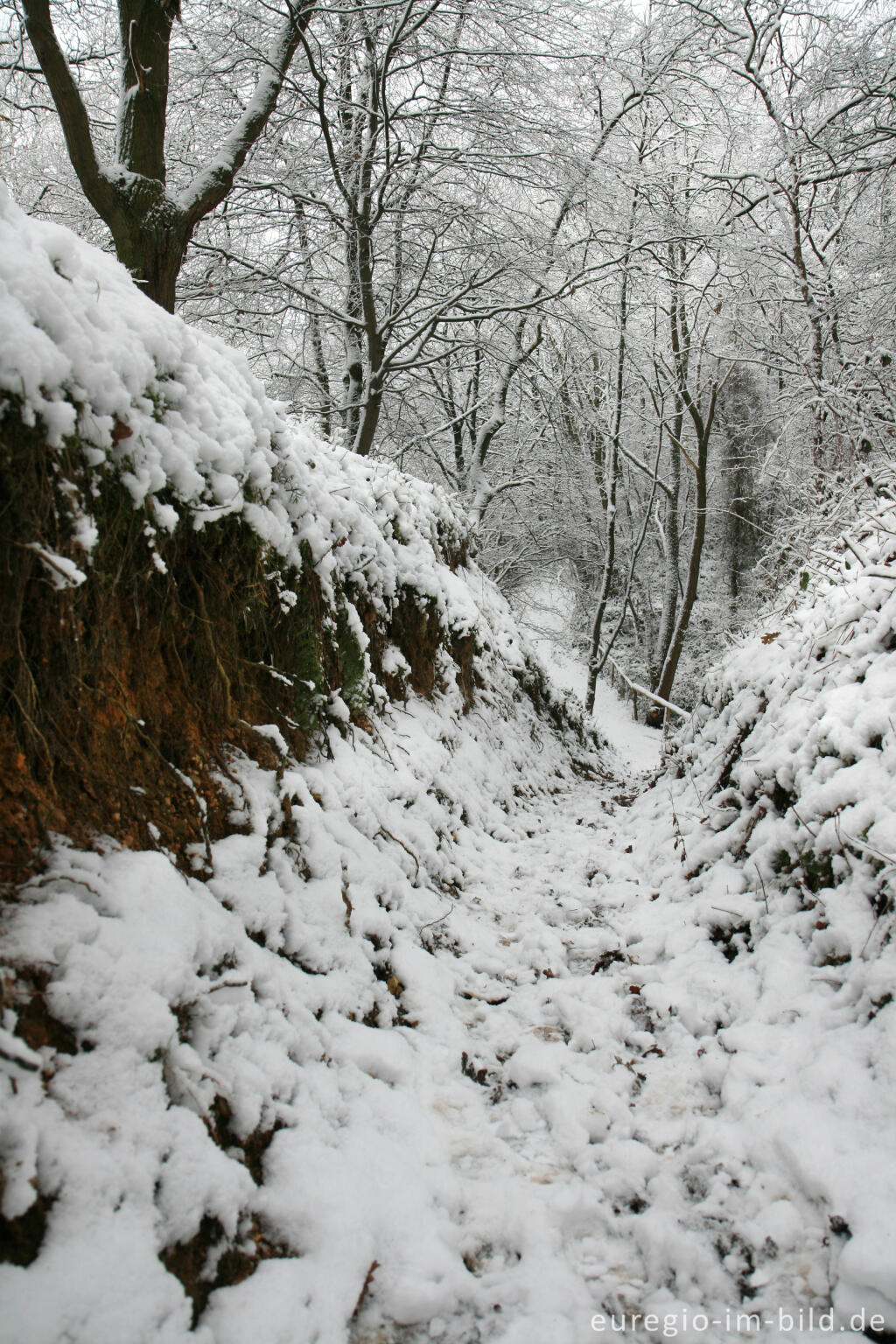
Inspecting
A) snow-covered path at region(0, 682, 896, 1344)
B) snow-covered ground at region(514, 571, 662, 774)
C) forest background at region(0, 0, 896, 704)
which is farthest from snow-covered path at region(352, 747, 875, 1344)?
snow-covered ground at region(514, 571, 662, 774)

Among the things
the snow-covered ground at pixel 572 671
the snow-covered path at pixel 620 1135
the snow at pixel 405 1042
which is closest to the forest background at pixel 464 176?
the snow at pixel 405 1042

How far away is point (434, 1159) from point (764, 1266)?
90cm

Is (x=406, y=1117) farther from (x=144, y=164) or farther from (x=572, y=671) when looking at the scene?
(x=572, y=671)

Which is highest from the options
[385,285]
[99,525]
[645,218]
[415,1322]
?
[645,218]

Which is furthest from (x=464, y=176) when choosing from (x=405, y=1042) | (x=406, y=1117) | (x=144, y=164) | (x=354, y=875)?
(x=406, y=1117)

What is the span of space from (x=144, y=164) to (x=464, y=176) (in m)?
3.84

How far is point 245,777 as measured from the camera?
2.51 meters

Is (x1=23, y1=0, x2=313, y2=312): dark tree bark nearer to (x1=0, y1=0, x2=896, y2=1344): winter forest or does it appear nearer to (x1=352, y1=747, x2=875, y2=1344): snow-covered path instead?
(x1=0, y1=0, x2=896, y2=1344): winter forest

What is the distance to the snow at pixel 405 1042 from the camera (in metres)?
1.41

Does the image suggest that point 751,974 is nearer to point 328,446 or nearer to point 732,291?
point 328,446

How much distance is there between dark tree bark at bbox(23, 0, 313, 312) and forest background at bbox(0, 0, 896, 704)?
20 millimetres

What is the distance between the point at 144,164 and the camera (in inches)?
201

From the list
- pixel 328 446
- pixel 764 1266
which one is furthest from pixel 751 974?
pixel 328 446

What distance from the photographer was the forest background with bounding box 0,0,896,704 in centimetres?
557
